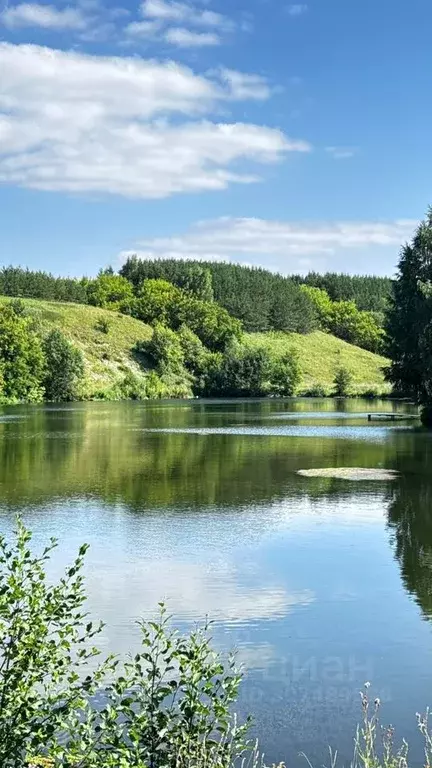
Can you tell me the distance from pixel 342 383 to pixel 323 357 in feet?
109

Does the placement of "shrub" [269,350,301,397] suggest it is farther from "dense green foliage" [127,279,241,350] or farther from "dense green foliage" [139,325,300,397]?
"dense green foliage" [127,279,241,350]

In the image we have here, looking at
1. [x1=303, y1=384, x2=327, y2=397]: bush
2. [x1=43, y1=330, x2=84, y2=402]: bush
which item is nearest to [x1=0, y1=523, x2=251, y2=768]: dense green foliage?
[x1=43, y1=330, x2=84, y2=402]: bush

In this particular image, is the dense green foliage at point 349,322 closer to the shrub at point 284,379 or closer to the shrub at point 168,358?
the shrub at point 284,379

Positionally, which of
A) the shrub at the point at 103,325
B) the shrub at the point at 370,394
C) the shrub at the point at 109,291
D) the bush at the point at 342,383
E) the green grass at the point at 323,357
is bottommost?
the shrub at the point at 370,394

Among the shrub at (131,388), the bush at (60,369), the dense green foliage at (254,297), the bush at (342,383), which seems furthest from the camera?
the dense green foliage at (254,297)

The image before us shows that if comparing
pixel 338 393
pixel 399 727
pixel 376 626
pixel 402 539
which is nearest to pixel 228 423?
pixel 402 539

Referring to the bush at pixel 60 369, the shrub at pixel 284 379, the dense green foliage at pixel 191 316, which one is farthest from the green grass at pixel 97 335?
the shrub at pixel 284 379

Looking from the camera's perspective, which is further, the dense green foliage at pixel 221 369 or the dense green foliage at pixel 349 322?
the dense green foliage at pixel 349 322

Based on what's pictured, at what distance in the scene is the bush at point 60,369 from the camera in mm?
109375

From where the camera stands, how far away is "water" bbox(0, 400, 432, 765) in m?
11.4

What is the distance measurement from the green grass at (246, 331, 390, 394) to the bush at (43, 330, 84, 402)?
126ft

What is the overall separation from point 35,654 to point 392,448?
39.4 m

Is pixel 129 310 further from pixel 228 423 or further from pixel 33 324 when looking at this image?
pixel 228 423

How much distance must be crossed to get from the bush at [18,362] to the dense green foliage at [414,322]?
50.1 metres
